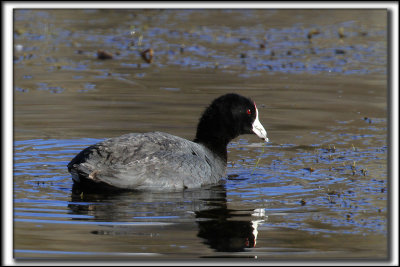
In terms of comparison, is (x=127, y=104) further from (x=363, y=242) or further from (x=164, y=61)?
(x=363, y=242)

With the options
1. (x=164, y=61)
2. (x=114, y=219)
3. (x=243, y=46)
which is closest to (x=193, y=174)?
(x=114, y=219)

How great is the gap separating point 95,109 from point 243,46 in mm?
5530

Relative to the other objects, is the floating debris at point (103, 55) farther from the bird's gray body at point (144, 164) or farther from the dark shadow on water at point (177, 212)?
the dark shadow on water at point (177, 212)

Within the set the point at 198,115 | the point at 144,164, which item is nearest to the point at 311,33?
the point at 198,115

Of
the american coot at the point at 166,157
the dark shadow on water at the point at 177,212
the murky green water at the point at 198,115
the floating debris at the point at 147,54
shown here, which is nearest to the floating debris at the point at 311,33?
the murky green water at the point at 198,115

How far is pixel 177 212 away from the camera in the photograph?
6.84 metres

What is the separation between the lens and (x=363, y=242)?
6.15 meters

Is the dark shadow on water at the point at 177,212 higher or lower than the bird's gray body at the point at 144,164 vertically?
lower

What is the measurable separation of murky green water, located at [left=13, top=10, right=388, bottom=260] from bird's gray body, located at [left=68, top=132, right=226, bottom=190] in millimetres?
163

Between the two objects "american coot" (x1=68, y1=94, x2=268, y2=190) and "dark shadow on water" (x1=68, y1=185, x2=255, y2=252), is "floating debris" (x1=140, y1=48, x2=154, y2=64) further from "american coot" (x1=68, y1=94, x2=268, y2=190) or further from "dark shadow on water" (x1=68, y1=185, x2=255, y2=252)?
"dark shadow on water" (x1=68, y1=185, x2=255, y2=252)

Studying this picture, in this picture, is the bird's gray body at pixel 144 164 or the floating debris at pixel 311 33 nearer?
the bird's gray body at pixel 144 164

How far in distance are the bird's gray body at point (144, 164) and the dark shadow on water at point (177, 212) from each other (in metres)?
0.12

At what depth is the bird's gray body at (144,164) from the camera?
7219 millimetres

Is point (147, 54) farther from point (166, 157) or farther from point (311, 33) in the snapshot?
point (166, 157)
